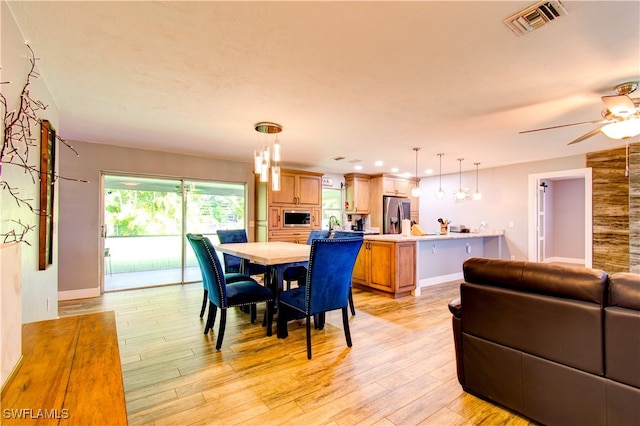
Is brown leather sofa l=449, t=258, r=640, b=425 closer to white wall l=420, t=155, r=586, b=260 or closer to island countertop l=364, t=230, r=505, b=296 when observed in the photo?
island countertop l=364, t=230, r=505, b=296

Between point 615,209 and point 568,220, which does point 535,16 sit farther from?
point 568,220

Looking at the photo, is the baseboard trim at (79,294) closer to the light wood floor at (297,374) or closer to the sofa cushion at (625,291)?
the light wood floor at (297,374)

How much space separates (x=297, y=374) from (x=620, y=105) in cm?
321

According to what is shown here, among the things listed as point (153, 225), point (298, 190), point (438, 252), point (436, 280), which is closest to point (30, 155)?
point (153, 225)

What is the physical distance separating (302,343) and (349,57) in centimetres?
249

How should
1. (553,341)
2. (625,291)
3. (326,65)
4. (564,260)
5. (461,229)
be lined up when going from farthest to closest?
1. (564,260)
2. (461,229)
3. (326,65)
4. (553,341)
5. (625,291)

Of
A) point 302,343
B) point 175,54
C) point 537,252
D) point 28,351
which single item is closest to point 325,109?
point 175,54

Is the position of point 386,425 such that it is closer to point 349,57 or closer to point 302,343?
point 302,343

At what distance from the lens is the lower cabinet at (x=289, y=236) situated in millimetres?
5846

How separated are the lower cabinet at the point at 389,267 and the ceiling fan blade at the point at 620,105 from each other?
271cm

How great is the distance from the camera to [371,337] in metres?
3.02

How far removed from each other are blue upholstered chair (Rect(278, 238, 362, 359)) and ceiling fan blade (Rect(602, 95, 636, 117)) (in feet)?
7.22

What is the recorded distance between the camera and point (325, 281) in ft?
8.71

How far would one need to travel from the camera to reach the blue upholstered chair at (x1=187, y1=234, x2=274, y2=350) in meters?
2.71
